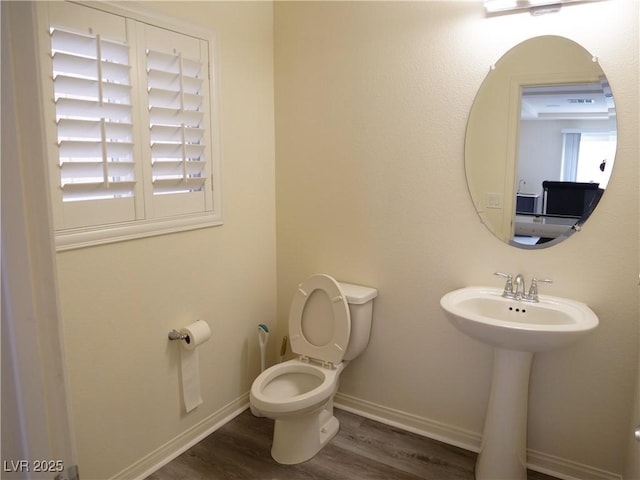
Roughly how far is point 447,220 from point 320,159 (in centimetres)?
82

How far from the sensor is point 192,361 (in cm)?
239

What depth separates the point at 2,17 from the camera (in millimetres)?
576

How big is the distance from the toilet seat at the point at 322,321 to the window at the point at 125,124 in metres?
0.69

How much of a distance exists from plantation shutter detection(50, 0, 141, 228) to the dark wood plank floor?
4.20 ft

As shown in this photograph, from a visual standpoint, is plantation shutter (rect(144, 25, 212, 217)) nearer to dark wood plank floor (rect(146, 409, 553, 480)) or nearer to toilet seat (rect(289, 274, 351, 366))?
toilet seat (rect(289, 274, 351, 366))

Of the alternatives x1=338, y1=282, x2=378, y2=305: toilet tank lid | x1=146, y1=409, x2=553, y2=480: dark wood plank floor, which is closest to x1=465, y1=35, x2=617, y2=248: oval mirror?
x1=338, y1=282, x2=378, y2=305: toilet tank lid

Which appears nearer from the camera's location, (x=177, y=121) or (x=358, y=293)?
(x=177, y=121)

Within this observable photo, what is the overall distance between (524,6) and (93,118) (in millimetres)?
1882

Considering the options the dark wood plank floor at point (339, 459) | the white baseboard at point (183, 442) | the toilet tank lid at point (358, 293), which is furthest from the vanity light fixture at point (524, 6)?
the white baseboard at point (183, 442)

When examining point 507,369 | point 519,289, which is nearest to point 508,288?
point 519,289

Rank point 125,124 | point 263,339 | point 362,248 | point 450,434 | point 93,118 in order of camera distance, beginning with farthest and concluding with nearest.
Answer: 1. point 263,339
2. point 362,248
3. point 450,434
4. point 125,124
5. point 93,118

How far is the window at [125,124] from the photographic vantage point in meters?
1.75

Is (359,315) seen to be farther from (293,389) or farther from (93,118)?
(93,118)

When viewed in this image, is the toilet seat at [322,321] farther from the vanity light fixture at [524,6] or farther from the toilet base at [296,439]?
the vanity light fixture at [524,6]
